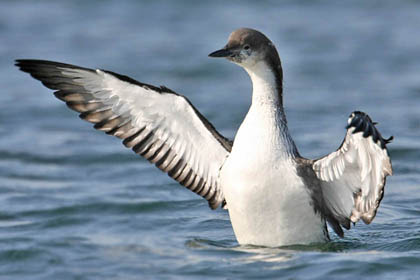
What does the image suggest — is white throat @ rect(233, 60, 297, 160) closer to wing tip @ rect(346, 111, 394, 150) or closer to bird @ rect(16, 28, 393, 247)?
bird @ rect(16, 28, 393, 247)

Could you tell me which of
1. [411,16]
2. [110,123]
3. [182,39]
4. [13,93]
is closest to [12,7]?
[182,39]

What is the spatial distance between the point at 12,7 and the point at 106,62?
16.4ft

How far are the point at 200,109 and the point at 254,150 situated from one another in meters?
7.02

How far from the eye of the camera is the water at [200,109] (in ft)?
26.3

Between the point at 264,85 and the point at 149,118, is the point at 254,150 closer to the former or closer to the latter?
the point at 264,85

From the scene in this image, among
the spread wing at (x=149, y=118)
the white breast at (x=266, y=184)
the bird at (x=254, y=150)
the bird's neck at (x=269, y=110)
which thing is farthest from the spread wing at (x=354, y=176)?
the spread wing at (x=149, y=118)

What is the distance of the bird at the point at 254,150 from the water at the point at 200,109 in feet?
0.94

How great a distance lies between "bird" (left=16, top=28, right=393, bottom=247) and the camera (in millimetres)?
7691

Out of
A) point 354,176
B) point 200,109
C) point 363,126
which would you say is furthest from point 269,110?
point 200,109

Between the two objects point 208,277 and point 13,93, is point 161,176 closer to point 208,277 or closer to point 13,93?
point 208,277

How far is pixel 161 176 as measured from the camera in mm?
11672

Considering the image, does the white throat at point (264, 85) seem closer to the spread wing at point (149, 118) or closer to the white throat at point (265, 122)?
the white throat at point (265, 122)

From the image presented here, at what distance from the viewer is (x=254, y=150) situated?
301 inches

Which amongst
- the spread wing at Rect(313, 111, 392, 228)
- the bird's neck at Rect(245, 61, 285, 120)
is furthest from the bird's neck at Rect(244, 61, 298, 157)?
the spread wing at Rect(313, 111, 392, 228)
